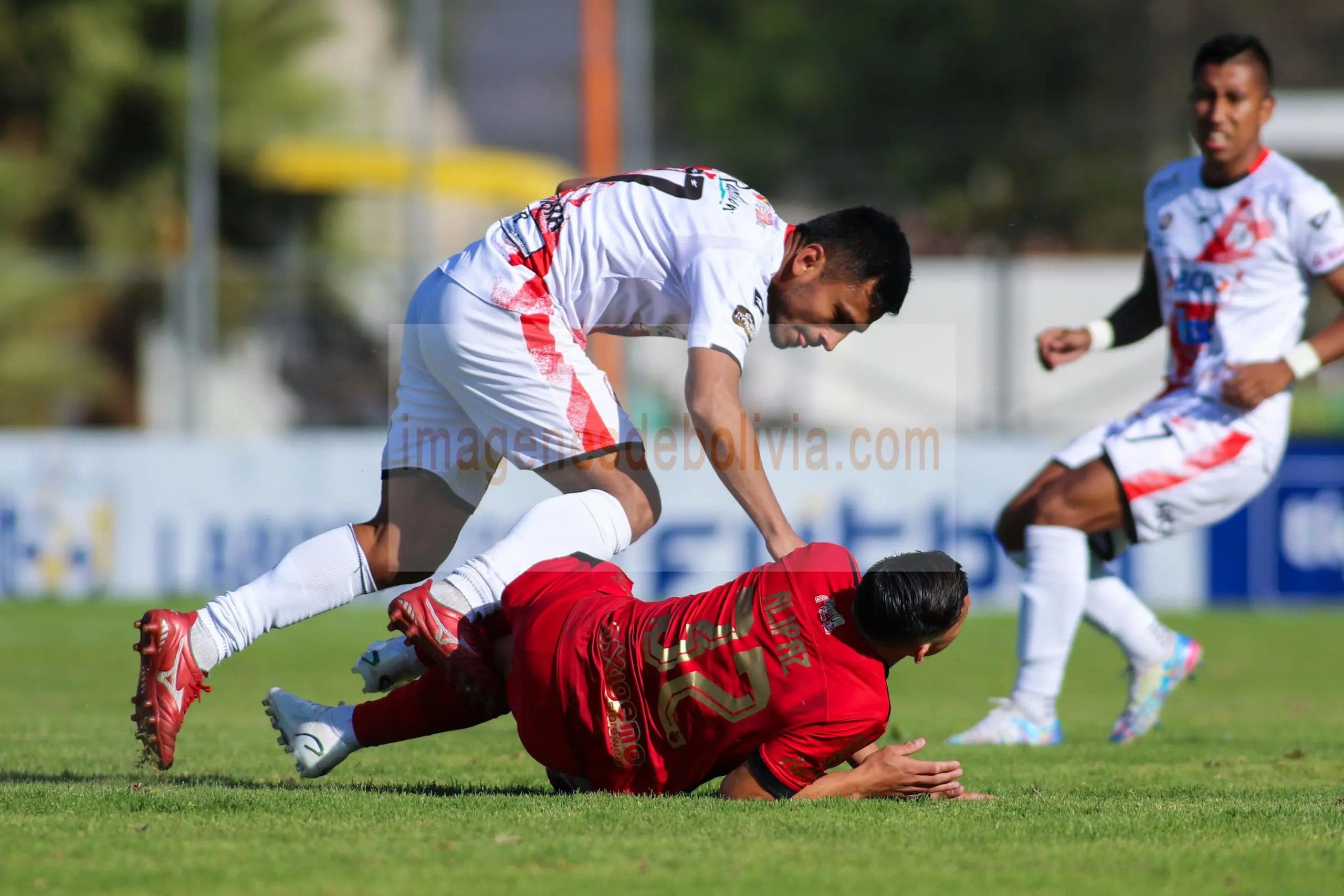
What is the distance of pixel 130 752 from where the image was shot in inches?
239

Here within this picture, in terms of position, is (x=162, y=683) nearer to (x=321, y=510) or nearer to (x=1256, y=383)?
(x=1256, y=383)

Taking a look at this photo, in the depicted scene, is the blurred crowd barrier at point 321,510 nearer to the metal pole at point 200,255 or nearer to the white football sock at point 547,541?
the metal pole at point 200,255

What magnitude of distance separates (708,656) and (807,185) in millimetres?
24634

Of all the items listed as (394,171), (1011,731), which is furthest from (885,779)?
(394,171)

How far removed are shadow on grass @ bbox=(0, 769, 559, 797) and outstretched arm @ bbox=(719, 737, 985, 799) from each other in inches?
28.9

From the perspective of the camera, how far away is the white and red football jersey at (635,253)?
192 inches

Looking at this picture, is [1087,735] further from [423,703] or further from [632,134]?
[632,134]

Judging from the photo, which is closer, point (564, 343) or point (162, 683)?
point (162, 683)

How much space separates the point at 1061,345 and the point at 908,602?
2.95m

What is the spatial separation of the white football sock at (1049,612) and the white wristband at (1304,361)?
1.03 m

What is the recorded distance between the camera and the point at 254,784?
Result: 5.19 meters

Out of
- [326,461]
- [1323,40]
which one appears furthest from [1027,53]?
[326,461]

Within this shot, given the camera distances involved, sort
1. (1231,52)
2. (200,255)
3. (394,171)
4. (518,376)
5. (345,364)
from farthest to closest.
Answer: (394,171) → (200,255) → (345,364) → (1231,52) → (518,376)

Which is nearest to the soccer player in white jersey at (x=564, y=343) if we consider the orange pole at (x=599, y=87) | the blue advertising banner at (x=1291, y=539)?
the blue advertising banner at (x=1291, y=539)
